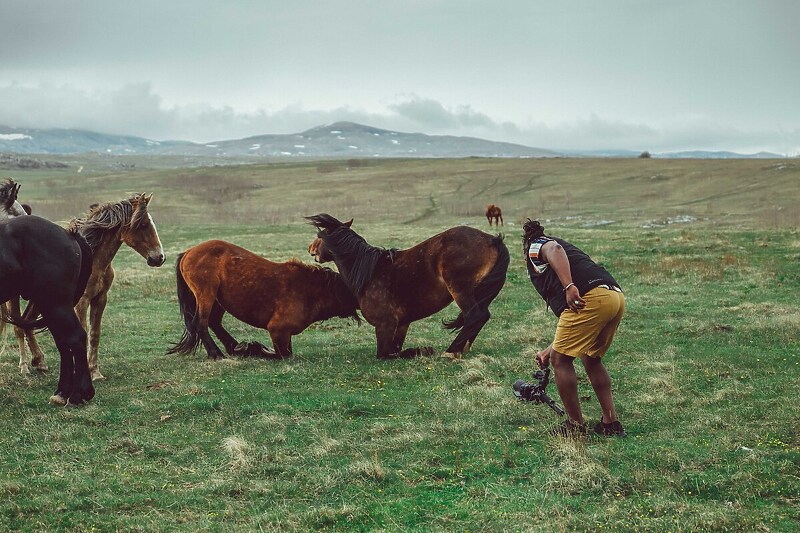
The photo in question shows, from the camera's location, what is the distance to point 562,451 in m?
6.71

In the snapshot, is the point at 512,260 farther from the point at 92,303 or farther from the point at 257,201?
the point at 257,201

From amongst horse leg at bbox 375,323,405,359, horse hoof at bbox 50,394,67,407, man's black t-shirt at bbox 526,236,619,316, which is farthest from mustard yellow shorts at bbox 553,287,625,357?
horse hoof at bbox 50,394,67,407

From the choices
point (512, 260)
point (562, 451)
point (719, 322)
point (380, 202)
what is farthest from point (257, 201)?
point (562, 451)

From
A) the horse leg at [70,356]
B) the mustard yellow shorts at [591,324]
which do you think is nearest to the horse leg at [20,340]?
the horse leg at [70,356]

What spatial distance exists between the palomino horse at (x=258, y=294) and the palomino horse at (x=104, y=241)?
1094mm

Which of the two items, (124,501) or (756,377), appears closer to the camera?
(124,501)

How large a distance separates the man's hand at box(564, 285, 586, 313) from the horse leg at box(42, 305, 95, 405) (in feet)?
19.5

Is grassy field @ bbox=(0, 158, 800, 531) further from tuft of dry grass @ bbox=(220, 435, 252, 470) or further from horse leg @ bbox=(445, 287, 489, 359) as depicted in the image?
horse leg @ bbox=(445, 287, 489, 359)

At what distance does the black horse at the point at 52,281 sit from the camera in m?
8.74

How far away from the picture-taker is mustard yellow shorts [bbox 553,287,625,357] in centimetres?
696

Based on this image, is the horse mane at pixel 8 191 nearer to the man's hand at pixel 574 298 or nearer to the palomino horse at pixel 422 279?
the palomino horse at pixel 422 279

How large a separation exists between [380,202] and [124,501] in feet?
201

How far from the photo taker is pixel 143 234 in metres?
11.0

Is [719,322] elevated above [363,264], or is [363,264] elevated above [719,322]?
[363,264]
